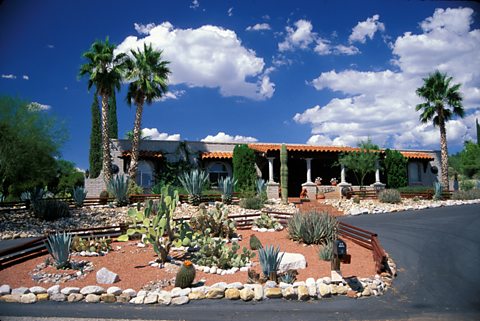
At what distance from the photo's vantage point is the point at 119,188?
60.9 ft

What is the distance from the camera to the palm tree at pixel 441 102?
28.1 m

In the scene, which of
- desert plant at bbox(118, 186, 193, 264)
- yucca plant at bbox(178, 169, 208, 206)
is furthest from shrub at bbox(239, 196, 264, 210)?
desert plant at bbox(118, 186, 193, 264)

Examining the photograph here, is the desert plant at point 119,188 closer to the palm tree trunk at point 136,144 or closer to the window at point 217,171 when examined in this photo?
the palm tree trunk at point 136,144

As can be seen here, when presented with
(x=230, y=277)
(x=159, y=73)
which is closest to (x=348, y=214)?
(x=230, y=277)

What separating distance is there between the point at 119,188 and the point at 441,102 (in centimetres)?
2445

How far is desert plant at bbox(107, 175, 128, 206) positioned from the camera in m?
18.5

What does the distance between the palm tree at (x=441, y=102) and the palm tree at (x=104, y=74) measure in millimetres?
23036

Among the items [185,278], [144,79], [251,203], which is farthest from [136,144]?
[185,278]

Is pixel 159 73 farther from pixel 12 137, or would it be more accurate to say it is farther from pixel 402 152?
pixel 402 152

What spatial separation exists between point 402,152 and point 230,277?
26.7 m

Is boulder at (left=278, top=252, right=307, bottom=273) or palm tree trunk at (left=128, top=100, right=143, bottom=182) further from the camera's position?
palm tree trunk at (left=128, top=100, right=143, bottom=182)

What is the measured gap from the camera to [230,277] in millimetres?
8703

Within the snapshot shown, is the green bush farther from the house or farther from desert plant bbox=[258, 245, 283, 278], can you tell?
desert plant bbox=[258, 245, 283, 278]

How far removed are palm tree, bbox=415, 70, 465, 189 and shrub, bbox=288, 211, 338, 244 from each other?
2043 cm
